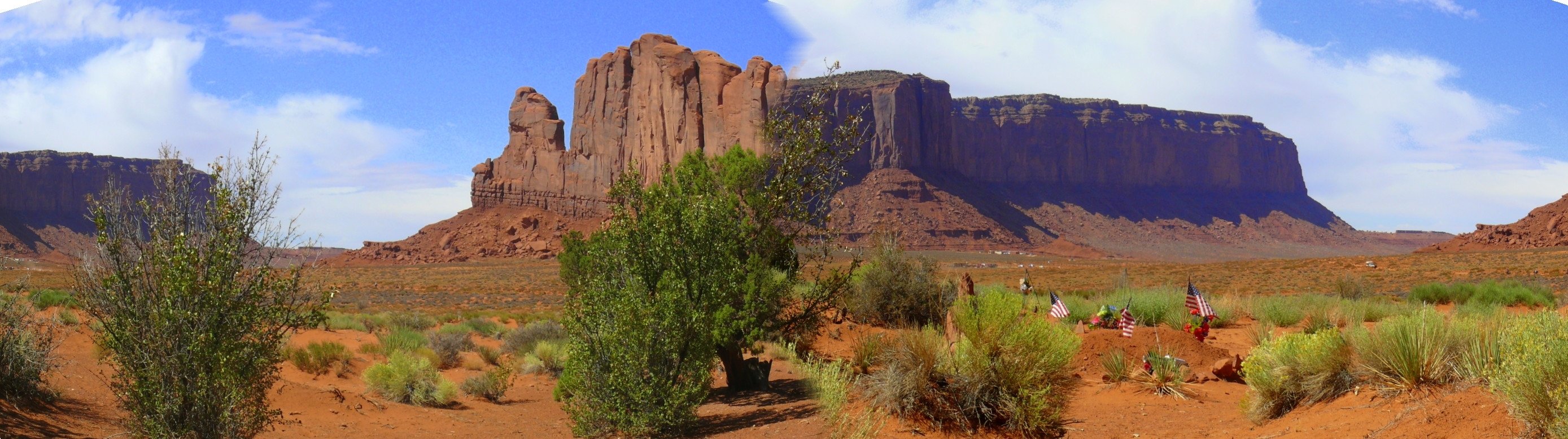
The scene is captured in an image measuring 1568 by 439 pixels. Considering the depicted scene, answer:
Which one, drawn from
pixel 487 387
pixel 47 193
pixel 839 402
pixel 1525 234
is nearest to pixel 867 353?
pixel 839 402

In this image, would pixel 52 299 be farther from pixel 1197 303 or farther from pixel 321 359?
pixel 1197 303

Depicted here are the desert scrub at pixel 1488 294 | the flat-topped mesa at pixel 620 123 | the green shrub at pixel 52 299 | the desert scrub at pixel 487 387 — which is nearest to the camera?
the desert scrub at pixel 487 387

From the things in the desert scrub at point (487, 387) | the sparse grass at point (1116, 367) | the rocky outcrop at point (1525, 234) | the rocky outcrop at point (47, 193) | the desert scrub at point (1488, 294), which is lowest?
the desert scrub at point (487, 387)

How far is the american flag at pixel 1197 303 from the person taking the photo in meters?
16.2

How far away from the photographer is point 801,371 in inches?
666

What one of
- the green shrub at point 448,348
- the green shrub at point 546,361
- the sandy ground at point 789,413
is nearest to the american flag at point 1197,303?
the sandy ground at point 789,413

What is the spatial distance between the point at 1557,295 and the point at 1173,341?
17156mm

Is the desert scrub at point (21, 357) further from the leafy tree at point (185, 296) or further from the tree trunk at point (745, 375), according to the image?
the tree trunk at point (745, 375)

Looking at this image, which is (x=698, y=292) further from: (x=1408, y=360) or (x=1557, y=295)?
(x=1557, y=295)

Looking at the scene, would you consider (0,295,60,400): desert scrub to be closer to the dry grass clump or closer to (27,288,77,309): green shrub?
the dry grass clump

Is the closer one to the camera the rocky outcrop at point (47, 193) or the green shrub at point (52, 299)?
the green shrub at point (52, 299)

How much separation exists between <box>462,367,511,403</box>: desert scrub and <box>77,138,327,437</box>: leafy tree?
8048 millimetres

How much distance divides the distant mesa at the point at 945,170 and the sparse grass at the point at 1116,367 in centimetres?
5938

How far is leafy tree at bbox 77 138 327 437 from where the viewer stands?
9.21 m
